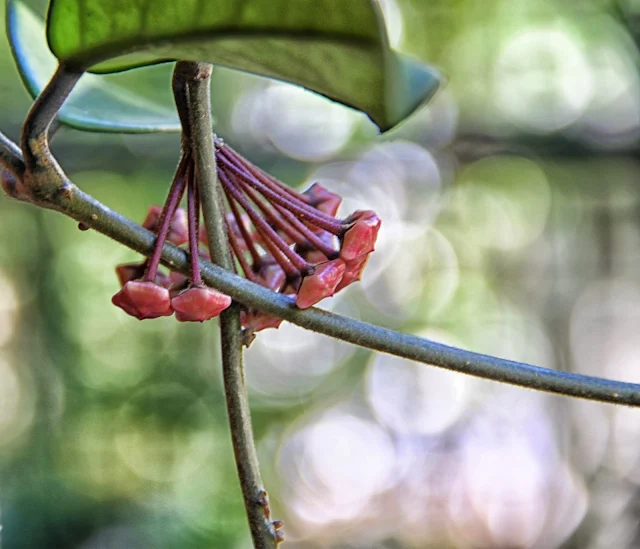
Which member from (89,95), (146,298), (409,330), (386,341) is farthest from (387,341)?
(409,330)

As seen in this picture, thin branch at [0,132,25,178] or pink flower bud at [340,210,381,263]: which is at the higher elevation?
thin branch at [0,132,25,178]

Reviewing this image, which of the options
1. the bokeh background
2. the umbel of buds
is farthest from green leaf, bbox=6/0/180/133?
the bokeh background

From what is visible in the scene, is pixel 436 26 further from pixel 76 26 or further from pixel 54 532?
pixel 76 26

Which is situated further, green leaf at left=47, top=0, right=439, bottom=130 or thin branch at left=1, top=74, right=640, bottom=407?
thin branch at left=1, top=74, right=640, bottom=407

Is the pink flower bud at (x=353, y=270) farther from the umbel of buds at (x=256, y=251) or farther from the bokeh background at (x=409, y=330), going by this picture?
the bokeh background at (x=409, y=330)

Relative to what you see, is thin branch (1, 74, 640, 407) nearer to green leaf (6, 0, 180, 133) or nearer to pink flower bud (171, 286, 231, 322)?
pink flower bud (171, 286, 231, 322)

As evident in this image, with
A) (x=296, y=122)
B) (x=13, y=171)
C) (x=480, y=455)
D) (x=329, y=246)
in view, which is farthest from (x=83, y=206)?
(x=480, y=455)

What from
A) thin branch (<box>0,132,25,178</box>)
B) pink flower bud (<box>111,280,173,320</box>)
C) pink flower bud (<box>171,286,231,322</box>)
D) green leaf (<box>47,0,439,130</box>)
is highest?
green leaf (<box>47,0,439,130</box>)
